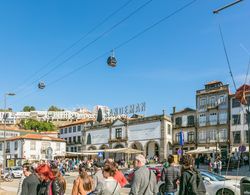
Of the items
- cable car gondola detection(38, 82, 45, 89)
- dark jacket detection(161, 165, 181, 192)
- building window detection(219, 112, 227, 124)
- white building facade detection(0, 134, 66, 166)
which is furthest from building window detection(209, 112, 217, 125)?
dark jacket detection(161, 165, 181, 192)

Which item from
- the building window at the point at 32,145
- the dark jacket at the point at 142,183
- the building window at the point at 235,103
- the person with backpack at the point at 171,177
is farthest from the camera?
the building window at the point at 32,145

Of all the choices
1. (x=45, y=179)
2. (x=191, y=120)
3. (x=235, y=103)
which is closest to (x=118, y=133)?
(x=191, y=120)

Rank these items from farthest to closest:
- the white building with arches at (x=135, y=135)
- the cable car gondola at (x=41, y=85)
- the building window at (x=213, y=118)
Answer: the white building with arches at (x=135, y=135) < the building window at (x=213, y=118) < the cable car gondola at (x=41, y=85)

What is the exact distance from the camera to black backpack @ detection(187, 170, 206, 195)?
7.30m

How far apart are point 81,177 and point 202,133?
61116 millimetres

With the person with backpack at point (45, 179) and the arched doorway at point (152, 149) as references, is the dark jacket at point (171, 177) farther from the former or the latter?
the arched doorway at point (152, 149)

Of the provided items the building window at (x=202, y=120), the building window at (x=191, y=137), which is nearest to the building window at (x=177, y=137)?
the building window at (x=191, y=137)

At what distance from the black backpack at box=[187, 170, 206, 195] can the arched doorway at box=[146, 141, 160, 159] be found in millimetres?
62806

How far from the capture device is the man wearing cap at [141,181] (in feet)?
23.6

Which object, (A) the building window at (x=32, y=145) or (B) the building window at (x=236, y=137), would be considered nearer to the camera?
(B) the building window at (x=236, y=137)

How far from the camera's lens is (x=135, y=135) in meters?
74.2

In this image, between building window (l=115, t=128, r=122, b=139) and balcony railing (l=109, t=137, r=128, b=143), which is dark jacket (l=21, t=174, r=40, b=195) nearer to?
balcony railing (l=109, t=137, r=128, b=143)

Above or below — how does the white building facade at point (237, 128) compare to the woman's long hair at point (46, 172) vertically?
above

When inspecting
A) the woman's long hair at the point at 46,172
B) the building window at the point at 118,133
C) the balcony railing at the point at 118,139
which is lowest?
the woman's long hair at the point at 46,172
